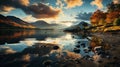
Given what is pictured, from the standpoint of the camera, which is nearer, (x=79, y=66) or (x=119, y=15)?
(x=79, y=66)

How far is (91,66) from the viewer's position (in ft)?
56.1

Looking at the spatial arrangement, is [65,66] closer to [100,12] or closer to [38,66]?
[38,66]

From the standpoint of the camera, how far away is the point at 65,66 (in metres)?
17.2

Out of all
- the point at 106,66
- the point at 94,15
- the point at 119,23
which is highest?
the point at 94,15

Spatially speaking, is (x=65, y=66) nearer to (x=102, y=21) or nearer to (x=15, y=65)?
(x=15, y=65)

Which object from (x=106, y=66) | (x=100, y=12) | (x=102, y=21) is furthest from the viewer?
(x=100, y=12)

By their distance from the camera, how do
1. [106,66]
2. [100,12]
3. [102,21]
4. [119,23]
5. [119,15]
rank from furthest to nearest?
1. [100,12]
2. [102,21]
3. [119,15]
4. [119,23]
5. [106,66]

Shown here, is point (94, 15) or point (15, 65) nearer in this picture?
point (15, 65)

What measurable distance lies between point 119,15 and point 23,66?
69.4 m

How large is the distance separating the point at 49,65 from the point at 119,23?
58553mm

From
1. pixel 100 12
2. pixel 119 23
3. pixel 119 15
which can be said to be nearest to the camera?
pixel 119 23

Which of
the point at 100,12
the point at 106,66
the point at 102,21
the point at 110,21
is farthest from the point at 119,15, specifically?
the point at 106,66

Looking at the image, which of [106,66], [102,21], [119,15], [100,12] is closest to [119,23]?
[119,15]

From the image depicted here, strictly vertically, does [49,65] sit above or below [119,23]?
below
